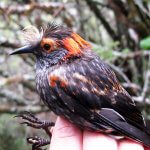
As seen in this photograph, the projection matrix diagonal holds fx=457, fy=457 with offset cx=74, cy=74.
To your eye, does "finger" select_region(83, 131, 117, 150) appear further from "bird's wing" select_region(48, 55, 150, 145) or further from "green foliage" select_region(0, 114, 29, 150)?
"green foliage" select_region(0, 114, 29, 150)

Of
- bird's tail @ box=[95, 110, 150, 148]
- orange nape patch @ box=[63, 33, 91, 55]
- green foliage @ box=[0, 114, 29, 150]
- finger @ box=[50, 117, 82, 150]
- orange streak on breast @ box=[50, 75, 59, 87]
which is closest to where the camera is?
finger @ box=[50, 117, 82, 150]

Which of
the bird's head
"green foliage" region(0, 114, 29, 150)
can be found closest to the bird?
the bird's head

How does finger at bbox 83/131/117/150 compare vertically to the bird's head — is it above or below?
below

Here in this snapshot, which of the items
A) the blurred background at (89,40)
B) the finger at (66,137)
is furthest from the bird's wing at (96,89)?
the blurred background at (89,40)

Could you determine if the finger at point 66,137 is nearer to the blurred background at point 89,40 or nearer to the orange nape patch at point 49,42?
the orange nape patch at point 49,42

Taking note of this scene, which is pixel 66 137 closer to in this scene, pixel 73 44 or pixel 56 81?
pixel 56 81

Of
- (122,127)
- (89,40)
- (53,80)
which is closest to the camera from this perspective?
(122,127)

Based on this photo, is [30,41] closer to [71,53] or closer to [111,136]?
[71,53]

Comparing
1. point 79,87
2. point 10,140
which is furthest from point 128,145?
point 10,140
